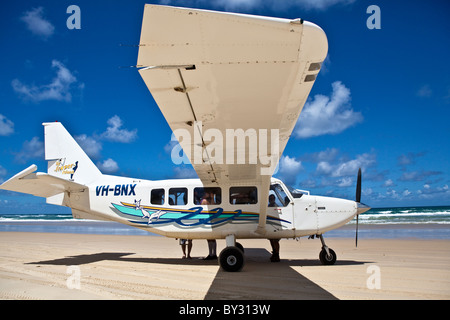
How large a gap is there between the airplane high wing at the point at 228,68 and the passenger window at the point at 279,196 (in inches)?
183

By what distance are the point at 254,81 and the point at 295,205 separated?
6.33 meters


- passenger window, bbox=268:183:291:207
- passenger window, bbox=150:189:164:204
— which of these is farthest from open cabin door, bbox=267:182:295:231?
passenger window, bbox=150:189:164:204

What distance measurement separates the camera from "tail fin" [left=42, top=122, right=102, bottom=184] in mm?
10328

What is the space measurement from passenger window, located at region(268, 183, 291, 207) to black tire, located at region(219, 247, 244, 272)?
5.56ft

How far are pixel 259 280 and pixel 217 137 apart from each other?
365 cm

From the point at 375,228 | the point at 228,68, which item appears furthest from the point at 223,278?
the point at 375,228

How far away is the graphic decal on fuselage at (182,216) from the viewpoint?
340 inches

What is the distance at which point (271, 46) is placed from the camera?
2459mm

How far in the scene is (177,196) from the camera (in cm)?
914

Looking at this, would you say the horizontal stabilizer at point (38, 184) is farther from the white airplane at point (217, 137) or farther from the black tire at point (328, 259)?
the black tire at point (328, 259)

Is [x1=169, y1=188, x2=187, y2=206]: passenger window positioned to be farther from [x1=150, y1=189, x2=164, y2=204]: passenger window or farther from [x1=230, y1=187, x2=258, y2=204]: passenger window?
[x1=230, y1=187, x2=258, y2=204]: passenger window

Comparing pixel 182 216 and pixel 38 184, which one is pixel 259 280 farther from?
pixel 38 184
